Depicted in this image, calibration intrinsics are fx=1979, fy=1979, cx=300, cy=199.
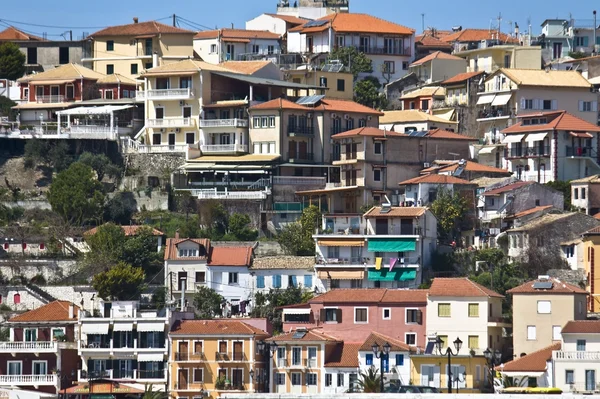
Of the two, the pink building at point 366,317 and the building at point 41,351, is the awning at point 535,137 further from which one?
the building at point 41,351

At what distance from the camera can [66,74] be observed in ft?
396

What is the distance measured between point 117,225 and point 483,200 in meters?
18.7

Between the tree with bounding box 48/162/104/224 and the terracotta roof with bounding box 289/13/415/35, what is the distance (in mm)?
28880

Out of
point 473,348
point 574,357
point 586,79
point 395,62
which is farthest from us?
point 395,62

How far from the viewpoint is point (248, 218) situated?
338ft

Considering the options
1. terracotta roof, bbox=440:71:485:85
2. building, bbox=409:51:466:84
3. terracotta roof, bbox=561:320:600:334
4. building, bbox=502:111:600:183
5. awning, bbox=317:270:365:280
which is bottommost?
terracotta roof, bbox=561:320:600:334

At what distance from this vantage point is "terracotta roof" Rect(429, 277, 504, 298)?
291ft

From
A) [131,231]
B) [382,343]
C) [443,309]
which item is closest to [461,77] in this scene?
[131,231]

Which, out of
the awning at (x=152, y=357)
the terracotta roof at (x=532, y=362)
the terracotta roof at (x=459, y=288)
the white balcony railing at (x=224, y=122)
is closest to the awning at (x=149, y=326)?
the awning at (x=152, y=357)

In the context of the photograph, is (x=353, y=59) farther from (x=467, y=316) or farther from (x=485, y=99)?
(x=467, y=316)

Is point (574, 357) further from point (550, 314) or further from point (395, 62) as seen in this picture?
point (395, 62)

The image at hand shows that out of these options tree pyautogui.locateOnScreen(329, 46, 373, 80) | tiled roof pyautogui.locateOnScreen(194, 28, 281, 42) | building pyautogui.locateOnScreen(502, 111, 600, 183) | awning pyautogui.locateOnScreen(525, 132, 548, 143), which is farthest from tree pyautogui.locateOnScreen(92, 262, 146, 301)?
tiled roof pyautogui.locateOnScreen(194, 28, 281, 42)

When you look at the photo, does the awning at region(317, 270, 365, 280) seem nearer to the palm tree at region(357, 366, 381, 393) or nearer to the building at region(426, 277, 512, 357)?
the building at region(426, 277, 512, 357)

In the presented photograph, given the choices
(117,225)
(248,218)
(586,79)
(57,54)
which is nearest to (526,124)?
(586,79)
